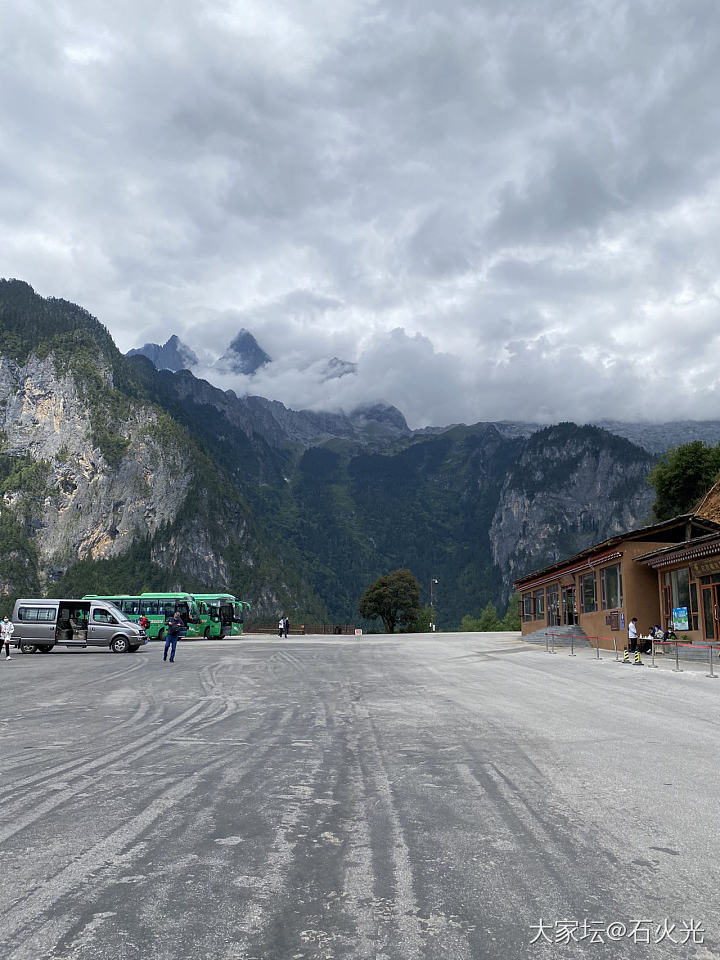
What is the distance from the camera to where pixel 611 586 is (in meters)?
34.2

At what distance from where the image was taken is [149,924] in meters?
3.25

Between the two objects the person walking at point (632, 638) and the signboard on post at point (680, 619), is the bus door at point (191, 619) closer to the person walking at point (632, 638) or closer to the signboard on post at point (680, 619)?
the signboard on post at point (680, 619)

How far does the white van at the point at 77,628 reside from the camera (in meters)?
30.8

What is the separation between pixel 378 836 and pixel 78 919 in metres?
1.94

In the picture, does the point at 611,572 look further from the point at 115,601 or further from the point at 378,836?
the point at 115,601

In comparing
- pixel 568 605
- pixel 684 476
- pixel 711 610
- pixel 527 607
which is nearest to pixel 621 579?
pixel 711 610

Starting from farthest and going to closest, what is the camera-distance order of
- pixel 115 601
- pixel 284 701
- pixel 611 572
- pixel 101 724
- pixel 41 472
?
pixel 41 472, pixel 115 601, pixel 611 572, pixel 284 701, pixel 101 724

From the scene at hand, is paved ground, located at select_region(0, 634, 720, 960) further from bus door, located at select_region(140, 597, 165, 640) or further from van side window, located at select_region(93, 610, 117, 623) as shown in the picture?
bus door, located at select_region(140, 597, 165, 640)

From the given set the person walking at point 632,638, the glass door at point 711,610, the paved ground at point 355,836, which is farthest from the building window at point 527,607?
the paved ground at point 355,836

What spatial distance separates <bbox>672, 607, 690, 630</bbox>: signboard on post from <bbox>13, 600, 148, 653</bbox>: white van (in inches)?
912

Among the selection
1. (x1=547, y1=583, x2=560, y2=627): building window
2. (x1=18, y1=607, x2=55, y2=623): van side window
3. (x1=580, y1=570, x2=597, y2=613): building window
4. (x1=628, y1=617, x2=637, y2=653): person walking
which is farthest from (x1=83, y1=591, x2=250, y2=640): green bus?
(x1=628, y1=617, x2=637, y2=653): person walking

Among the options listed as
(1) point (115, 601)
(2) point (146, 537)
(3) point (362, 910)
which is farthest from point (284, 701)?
(2) point (146, 537)

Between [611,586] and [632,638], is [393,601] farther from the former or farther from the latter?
[632,638]

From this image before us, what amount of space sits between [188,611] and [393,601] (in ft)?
162
